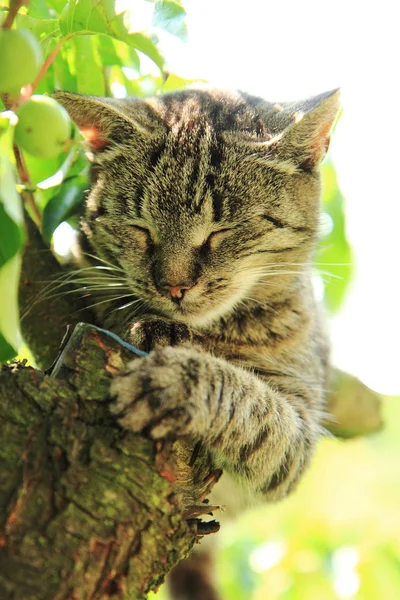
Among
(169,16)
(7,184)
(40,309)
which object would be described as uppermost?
(169,16)

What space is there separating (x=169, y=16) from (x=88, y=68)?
663 mm

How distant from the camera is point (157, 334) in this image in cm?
246

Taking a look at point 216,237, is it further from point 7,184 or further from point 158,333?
point 7,184

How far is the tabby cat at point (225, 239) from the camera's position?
2.62 m

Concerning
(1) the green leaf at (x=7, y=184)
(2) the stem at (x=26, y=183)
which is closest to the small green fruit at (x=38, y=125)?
(1) the green leaf at (x=7, y=184)

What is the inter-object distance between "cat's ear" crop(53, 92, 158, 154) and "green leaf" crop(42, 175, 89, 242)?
0.71 ft

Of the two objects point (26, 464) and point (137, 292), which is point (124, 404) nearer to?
point (26, 464)

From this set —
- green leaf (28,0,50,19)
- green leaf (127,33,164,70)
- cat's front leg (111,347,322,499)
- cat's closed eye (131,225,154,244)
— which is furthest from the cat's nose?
green leaf (28,0,50,19)

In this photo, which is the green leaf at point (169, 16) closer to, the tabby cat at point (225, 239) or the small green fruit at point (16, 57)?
the tabby cat at point (225, 239)

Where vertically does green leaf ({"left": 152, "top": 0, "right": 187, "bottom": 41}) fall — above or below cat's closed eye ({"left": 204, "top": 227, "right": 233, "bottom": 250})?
above

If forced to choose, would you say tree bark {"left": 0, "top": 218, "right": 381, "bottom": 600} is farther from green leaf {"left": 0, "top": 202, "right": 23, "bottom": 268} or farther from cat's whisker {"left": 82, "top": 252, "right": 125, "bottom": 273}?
cat's whisker {"left": 82, "top": 252, "right": 125, "bottom": 273}

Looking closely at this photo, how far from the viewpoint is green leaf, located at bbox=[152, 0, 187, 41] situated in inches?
87.6

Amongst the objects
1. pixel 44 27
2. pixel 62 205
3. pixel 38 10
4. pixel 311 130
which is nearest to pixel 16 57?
pixel 44 27

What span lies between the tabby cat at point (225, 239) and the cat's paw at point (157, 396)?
32cm
